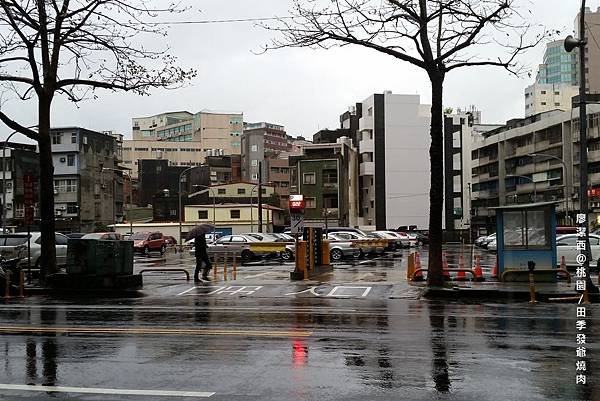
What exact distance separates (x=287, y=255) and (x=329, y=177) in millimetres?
41889

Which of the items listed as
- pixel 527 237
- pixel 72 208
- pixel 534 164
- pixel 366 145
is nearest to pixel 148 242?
pixel 72 208

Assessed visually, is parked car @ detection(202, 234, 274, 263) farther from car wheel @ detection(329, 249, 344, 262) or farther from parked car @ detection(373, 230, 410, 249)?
parked car @ detection(373, 230, 410, 249)

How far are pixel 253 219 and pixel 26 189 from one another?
193 feet

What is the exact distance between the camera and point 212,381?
7.57 metres

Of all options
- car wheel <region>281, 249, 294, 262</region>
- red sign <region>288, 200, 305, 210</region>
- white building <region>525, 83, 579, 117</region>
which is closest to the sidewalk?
red sign <region>288, 200, 305, 210</region>

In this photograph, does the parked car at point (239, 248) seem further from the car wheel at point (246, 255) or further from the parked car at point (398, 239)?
the parked car at point (398, 239)

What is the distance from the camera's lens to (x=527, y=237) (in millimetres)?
19766

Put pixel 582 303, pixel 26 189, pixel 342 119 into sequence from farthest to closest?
pixel 342 119 → pixel 26 189 → pixel 582 303

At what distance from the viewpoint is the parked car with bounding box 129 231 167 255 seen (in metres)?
50.5

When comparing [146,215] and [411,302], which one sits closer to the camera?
[411,302]

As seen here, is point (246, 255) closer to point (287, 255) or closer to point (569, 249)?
point (287, 255)

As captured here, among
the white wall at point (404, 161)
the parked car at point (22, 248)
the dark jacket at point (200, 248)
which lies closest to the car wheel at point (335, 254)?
the parked car at point (22, 248)

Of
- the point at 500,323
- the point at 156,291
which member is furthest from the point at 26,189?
the point at 500,323

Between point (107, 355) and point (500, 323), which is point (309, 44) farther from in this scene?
point (107, 355)
